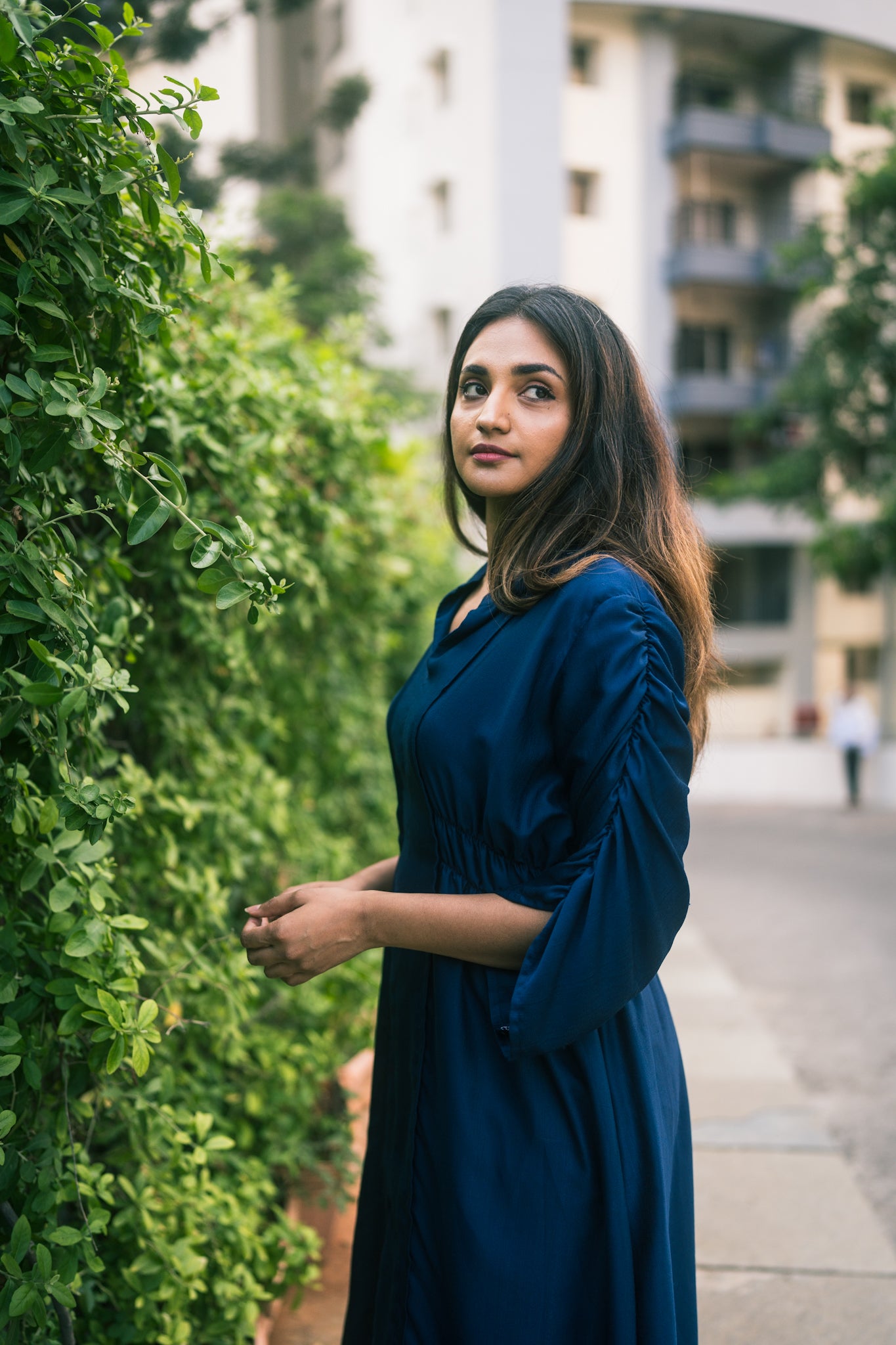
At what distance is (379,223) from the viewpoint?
67.3ft

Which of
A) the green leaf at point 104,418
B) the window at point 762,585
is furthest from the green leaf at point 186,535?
the window at point 762,585

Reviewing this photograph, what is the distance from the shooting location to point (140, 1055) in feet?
4.34

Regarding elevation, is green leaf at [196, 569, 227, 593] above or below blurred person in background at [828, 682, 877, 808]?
above

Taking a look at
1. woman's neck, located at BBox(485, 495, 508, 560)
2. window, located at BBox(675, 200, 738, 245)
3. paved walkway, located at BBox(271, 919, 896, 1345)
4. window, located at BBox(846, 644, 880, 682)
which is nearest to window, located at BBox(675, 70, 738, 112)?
window, located at BBox(675, 200, 738, 245)

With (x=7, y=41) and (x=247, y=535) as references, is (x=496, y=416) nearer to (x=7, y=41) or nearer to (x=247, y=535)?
(x=247, y=535)

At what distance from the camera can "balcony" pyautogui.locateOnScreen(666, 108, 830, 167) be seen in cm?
2116

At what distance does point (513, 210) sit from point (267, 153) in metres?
8.85

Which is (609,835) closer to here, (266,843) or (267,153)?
(266,843)

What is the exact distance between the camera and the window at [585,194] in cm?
2091

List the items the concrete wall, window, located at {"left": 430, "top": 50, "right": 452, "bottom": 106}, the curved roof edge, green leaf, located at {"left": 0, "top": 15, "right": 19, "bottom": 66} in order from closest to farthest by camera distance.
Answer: green leaf, located at {"left": 0, "top": 15, "right": 19, "bottom": 66} < the concrete wall < window, located at {"left": 430, "top": 50, "right": 452, "bottom": 106} < the curved roof edge

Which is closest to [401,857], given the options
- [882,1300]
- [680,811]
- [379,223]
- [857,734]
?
[680,811]

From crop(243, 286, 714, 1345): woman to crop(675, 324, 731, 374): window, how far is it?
864 inches

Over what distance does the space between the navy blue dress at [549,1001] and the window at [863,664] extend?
24.9 metres

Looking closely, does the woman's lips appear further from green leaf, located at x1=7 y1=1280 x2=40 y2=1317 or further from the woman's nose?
green leaf, located at x1=7 y1=1280 x2=40 y2=1317
